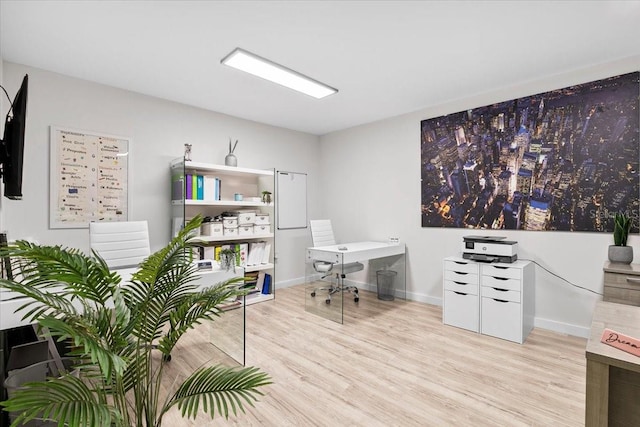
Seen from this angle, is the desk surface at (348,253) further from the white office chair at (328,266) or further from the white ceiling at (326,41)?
the white ceiling at (326,41)

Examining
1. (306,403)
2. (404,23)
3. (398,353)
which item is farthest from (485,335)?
(404,23)

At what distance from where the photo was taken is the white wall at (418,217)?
9.87 ft

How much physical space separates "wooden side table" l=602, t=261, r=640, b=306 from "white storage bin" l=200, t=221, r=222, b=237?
12.7 feet

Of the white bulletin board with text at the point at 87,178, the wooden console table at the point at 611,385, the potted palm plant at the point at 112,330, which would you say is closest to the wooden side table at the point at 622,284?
the wooden console table at the point at 611,385

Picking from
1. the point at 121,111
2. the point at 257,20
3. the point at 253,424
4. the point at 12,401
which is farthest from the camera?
the point at 121,111

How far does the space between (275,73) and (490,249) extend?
2780 mm

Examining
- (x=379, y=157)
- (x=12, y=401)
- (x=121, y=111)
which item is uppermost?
(x=121, y=111)

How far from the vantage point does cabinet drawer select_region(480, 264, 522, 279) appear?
2.96m

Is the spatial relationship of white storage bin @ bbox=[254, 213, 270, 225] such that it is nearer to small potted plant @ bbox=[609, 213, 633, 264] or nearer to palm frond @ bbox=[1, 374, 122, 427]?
palm frond @ bbox=[1, 374, 122, 427]

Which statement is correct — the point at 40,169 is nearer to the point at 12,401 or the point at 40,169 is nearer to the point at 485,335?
the point at 12,401

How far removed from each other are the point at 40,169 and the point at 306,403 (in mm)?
3183

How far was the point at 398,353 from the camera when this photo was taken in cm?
273

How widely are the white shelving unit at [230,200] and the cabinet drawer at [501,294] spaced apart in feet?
8.66

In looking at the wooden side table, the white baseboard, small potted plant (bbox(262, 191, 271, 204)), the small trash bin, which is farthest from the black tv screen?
the white baseboard
